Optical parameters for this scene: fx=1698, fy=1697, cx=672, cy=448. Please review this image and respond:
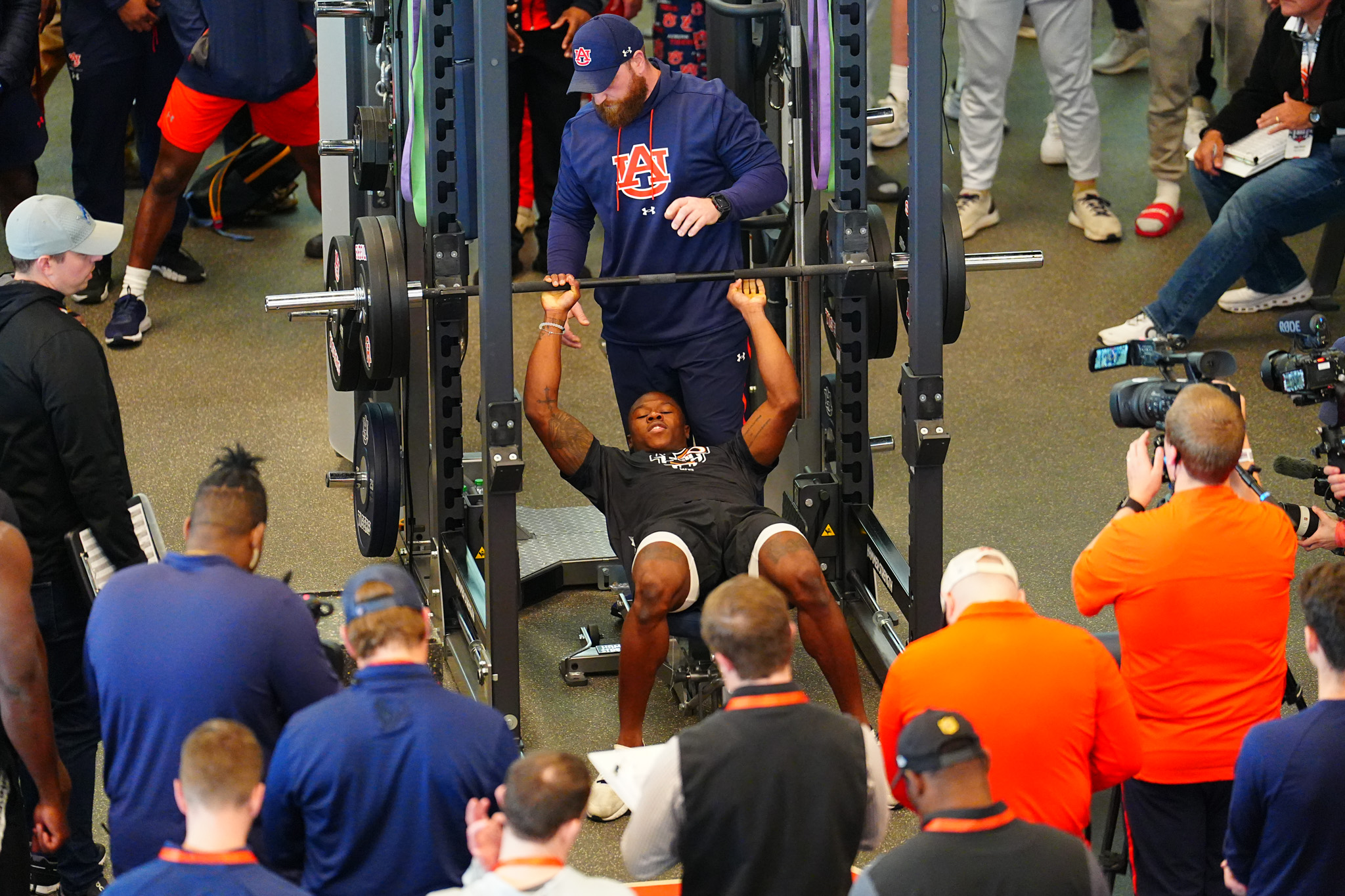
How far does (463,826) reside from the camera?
261cm

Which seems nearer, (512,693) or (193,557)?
(193,557)

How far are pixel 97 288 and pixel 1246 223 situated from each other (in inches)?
170

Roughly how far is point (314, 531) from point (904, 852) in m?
Answer: 3.30

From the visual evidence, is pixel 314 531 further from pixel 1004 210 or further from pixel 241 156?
pixel 1004 210

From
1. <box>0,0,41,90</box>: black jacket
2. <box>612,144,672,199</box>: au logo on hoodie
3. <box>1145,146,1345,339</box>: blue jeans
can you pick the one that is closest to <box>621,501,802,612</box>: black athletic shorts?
<box>612,144,672,199</box>: au logo on hoodie

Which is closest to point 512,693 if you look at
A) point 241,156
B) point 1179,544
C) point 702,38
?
point 1179,544

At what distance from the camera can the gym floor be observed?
4.86 meters

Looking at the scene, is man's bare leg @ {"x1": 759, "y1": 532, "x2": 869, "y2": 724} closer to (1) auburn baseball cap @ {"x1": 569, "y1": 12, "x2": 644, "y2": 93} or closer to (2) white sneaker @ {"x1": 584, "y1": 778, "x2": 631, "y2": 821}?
(2) white sneaker @ {"x1": 584, "y1": 778, "x2": 631, "y2": 821}

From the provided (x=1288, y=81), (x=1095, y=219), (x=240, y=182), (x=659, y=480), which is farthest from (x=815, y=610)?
(x=240, y=182)

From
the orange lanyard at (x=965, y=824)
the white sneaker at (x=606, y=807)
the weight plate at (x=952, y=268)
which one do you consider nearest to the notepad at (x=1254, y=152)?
the weight plate at (x=952, y=268)

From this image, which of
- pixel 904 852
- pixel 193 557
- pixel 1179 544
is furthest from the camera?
pixel 1179 544

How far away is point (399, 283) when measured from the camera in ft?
13.9

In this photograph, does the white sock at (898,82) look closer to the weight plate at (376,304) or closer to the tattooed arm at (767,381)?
the tattooed arm at (767,381)

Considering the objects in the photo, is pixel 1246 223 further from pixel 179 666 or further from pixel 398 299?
pixel 179 666
